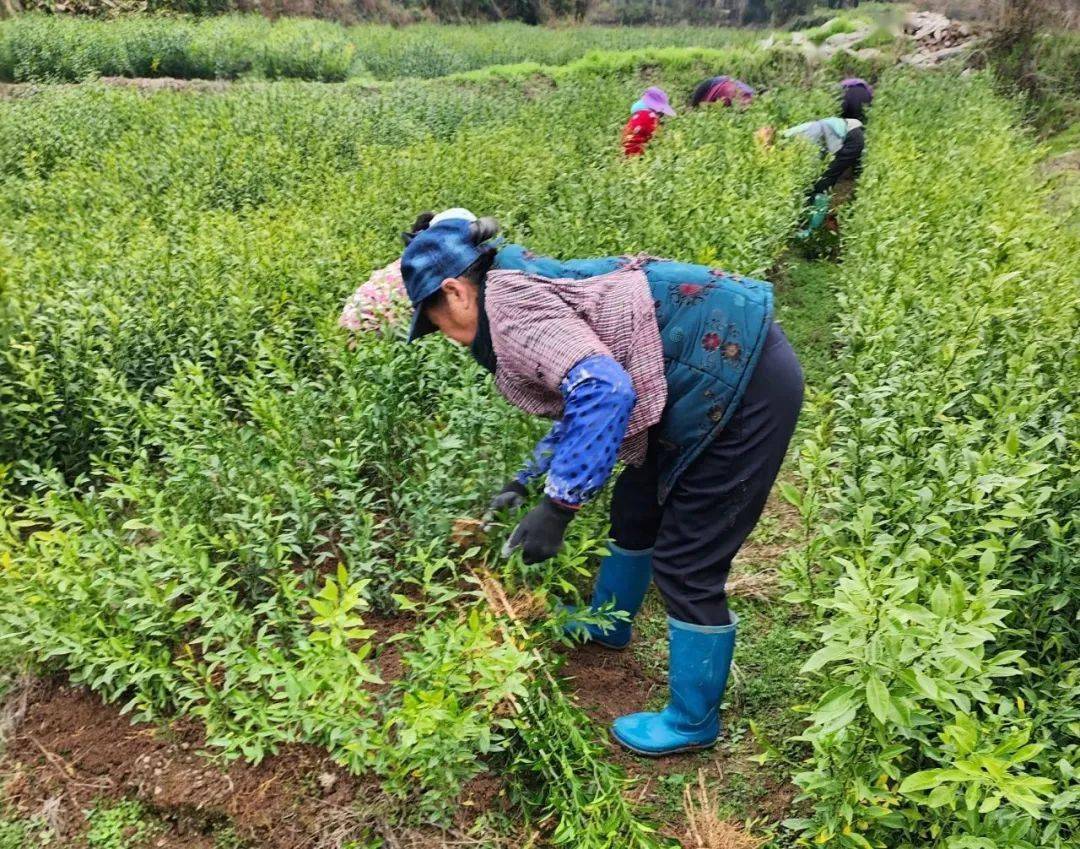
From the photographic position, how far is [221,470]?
296cm

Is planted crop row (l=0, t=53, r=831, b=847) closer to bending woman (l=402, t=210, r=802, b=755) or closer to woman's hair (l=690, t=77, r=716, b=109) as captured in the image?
bending woman (l=402, t=210, r=802, b=755)

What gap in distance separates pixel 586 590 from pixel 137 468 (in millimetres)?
1803

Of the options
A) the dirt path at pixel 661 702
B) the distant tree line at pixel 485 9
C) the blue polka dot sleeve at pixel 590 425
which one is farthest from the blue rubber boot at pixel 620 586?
A: the distant tree line at pixel 485 9

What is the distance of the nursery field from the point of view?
6.56 feet

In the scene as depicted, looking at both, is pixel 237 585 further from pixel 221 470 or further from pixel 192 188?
pixel 192 188

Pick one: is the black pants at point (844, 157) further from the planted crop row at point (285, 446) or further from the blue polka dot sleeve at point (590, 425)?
the blue polka dot sleeve at point (590, 425)

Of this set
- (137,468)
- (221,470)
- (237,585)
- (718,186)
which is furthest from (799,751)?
(718,186)

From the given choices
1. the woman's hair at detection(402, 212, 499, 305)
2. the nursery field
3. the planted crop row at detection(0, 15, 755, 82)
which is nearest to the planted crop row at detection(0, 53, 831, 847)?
the nursery field

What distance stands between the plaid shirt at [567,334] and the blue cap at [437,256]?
10cm

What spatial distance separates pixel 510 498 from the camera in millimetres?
2705

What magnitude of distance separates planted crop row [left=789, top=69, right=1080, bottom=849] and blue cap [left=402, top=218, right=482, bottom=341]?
1.28 metres

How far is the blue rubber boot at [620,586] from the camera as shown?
298cm

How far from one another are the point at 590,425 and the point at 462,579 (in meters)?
1.04

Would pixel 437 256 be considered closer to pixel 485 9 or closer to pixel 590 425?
Result: pixel 590 425
